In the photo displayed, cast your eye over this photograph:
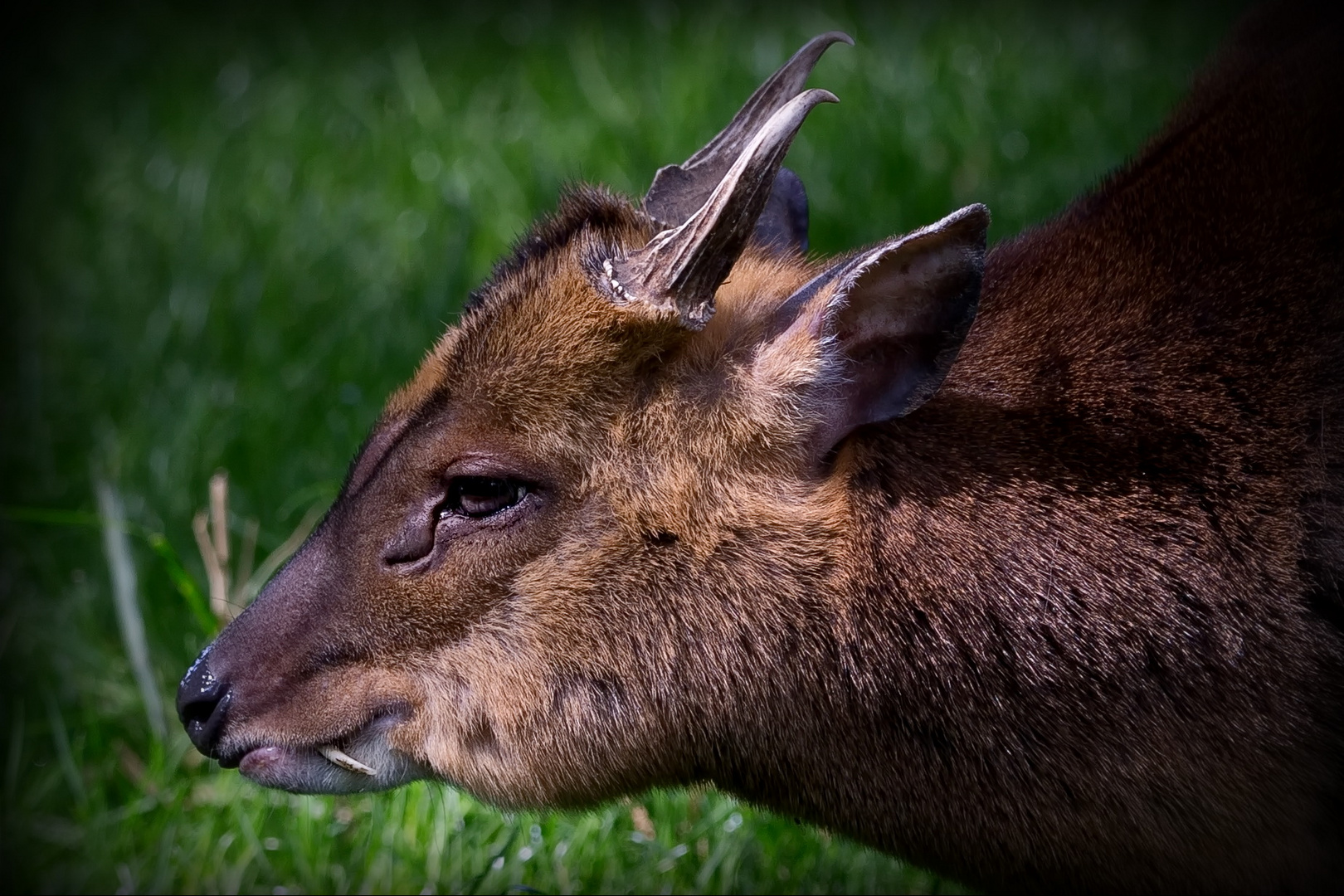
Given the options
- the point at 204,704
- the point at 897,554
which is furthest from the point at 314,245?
the point at 897,554

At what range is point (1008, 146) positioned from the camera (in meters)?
6.85

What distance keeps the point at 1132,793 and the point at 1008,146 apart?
13.4ft

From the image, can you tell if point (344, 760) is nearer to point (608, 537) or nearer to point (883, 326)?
point (608, 537)

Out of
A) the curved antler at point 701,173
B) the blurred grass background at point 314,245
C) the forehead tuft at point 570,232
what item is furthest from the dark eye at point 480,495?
the blurred grass background at point 314,245

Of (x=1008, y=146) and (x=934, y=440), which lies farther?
(x=1008, y=146)

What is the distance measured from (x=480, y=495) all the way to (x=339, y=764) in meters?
0.66

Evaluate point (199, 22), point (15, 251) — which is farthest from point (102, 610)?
point (199, 22)

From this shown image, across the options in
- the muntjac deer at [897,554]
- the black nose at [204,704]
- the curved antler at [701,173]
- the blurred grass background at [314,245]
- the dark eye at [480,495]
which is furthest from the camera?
the blurred grass background at [314,245]

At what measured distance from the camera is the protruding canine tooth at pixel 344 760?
3.53 metres

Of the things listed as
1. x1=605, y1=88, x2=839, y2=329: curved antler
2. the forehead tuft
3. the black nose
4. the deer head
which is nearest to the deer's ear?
the deer head

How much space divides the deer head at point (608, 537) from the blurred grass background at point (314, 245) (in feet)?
2.82

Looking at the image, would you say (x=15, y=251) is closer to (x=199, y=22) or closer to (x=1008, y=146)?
(x=199, y=22)

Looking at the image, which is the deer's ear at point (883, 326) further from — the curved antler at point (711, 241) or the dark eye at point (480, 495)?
the dark eye at point (480, 495)

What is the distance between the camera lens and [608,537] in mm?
3373
